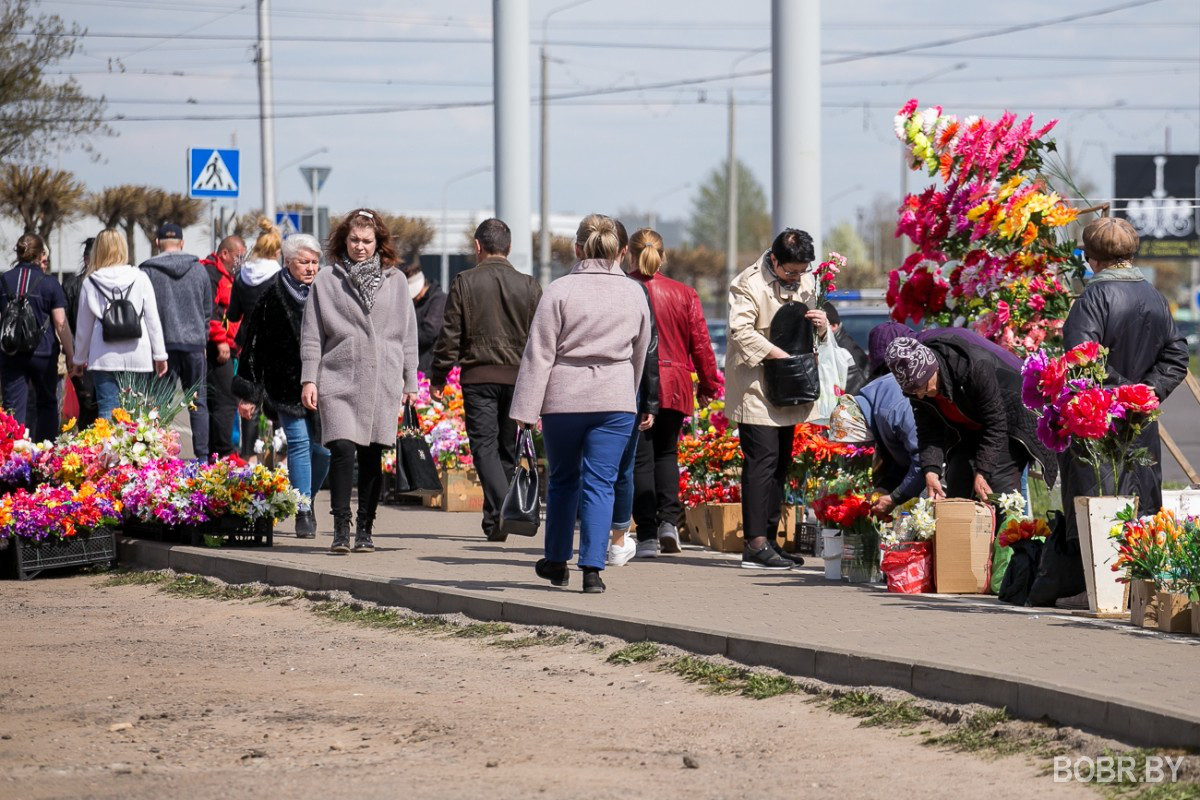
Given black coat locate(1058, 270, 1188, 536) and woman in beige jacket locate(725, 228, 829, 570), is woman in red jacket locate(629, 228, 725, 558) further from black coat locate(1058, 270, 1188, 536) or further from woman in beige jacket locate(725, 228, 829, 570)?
black coat locate(1058, 270, 1188, 536)

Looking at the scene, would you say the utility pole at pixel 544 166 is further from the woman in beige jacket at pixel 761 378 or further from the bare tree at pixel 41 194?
the woman in beige jacket at pixel 761 378

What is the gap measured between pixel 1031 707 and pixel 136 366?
8547 mm

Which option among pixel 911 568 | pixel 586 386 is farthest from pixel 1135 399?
pixel 586 386

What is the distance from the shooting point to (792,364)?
34.3 feet

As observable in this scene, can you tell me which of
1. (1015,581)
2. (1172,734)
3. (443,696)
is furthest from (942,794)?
(1015,581)

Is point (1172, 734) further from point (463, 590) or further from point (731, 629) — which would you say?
point (463, 590)

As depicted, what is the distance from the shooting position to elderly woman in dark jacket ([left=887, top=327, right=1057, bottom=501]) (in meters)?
9.17

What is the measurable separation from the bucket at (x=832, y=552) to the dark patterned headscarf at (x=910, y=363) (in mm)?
1194

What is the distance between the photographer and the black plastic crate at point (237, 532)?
462 inches

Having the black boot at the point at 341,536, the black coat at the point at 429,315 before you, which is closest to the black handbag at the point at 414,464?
the black coat at the point at 429,315

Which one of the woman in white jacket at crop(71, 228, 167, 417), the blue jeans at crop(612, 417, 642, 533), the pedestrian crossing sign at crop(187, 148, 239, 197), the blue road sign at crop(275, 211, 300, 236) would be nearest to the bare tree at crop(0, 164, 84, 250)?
the blue road sign at crop(275, 211, 300, 236)

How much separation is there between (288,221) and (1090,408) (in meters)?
20.0

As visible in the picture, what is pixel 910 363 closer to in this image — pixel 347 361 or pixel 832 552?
pixel 832 552

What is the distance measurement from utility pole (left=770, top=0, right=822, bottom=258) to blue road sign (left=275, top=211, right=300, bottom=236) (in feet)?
42.3
